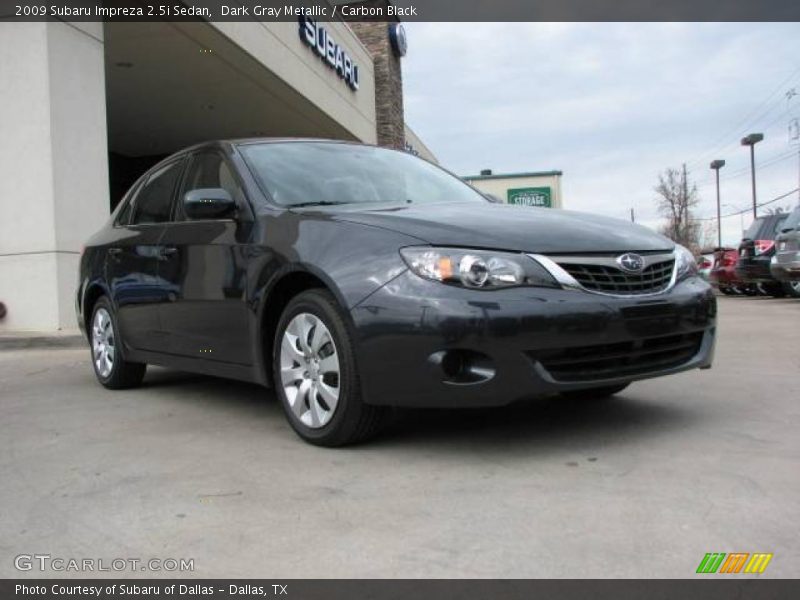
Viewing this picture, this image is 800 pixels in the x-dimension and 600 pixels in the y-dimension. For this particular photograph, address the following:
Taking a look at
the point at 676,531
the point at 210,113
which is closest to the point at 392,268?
the point at 676,531

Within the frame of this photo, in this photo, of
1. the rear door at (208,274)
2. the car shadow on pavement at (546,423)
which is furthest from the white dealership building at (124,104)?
the car shadow on pavement at (546,423)

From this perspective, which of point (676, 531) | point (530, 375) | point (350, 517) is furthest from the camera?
point (530, 375)

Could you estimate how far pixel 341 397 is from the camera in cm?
346

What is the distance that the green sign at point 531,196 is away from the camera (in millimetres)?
43375

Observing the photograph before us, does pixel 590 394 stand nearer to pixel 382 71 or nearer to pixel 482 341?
pixel 482 341

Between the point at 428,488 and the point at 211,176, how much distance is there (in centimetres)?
258

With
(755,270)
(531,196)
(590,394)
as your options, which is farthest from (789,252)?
(531,196)

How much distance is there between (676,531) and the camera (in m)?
2.53

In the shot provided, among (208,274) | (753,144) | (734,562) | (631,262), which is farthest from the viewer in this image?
(753,144)

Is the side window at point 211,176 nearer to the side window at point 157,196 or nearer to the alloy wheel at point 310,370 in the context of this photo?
the side window at point 157,196
